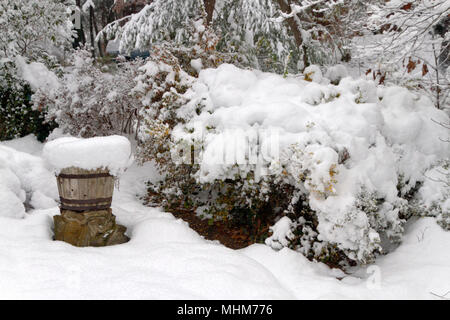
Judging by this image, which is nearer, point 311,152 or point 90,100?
point 311,152

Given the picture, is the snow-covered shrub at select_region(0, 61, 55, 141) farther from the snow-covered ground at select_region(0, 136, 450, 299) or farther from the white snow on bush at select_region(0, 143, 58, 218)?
the snow-covered ground at select_region(0, 136, 450, 299)

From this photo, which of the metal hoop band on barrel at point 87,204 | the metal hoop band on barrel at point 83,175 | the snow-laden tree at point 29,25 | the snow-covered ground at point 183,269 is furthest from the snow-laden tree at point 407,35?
the snow-laden tree at point 29,25

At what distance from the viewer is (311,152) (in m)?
4.22

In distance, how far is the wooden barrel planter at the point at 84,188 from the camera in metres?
4.21

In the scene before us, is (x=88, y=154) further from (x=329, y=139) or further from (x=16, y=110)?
(x=16, y=110)

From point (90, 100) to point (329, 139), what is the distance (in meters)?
4.93

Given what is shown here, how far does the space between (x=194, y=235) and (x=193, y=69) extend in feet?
9.31

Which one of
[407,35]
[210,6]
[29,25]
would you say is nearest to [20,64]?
[29,25]

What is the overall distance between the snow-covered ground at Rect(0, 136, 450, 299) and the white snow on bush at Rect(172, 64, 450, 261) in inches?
13.7

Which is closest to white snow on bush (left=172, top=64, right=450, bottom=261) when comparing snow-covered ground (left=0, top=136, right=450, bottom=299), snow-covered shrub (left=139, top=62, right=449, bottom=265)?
snow-covered shrub (left=139, top=62, right=449, bottom=265)

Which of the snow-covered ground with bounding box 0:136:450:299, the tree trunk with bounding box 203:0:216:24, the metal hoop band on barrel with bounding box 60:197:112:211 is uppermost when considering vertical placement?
the tree trunk with bounding box 203:0:216:24

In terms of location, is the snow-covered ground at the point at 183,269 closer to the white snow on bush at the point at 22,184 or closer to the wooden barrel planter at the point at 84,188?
the white snow on bush at the point at 22,184

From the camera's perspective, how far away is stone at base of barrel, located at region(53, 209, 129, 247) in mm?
4305

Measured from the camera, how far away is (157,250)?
4012mm
